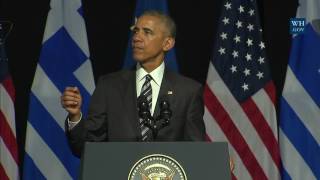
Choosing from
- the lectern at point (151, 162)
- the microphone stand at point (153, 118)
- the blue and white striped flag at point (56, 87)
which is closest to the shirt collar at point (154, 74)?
the microphone stand at point (153, 118)

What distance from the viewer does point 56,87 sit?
464 centimetres

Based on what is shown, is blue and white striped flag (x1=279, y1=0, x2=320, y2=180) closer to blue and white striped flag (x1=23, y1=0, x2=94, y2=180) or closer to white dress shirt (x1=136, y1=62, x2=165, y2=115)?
blue and white striped flag (x1=23, y1=0, x2=94, y2=180)

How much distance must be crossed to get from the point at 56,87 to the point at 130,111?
212 centimetres

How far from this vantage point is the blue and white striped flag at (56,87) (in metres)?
4.60

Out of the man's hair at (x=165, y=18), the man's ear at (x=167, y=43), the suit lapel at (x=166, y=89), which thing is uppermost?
the man's hair at (x=165, y=18)

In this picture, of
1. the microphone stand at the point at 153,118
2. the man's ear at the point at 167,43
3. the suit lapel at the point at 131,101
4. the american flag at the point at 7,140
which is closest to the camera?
the microphone stand at the point at 153,118

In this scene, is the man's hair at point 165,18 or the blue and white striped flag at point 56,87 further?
the blue and white striped flag at point 56,87

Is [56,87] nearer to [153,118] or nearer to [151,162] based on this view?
[153,118]

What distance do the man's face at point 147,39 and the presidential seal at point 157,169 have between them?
0.74 metres

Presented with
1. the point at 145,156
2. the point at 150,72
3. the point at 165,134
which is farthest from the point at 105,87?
the point at 145,156

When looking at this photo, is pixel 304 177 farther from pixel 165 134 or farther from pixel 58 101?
pixel 165 134

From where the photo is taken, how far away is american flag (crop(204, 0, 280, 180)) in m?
4.72

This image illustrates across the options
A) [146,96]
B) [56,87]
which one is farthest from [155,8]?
[146,96]

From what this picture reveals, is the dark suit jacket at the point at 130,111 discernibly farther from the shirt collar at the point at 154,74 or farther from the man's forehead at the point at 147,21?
the man's forehead at the point at 147,21
